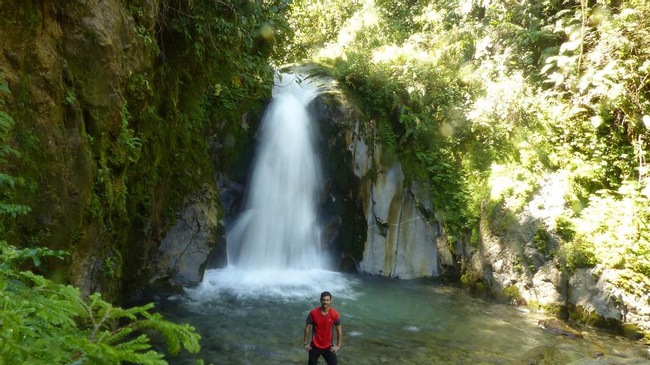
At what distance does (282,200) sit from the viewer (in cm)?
1378

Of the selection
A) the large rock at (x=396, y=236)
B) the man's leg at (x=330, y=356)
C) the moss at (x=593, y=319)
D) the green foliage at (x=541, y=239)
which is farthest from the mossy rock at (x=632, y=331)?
the man's leg at (x=330, y=356)

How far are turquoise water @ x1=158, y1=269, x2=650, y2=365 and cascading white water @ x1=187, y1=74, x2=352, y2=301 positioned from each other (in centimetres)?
79

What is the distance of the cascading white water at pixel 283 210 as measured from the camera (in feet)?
42.1

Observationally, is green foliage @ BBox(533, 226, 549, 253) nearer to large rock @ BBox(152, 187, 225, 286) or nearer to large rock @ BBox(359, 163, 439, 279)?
large rock @ BBox(359, 163, 439, 279)

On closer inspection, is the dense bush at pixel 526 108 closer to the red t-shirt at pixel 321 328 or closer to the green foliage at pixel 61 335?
the red t-shirt at pixel 321 328

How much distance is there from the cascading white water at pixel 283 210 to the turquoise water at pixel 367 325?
787mm

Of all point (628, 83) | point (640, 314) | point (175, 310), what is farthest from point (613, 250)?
point (175, 310)

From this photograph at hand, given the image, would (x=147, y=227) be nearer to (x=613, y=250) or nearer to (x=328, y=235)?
(x=328, y=235)

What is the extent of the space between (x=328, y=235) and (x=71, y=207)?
33.7ft

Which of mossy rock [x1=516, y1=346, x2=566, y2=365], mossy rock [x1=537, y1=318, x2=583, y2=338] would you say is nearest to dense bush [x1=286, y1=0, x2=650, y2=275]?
mossy rock [x1=537, y1=318, x2=583, y2=338]

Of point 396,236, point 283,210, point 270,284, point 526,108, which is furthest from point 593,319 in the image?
point 283,210

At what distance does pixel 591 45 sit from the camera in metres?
12.0

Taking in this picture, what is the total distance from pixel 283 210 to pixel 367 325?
5.90m

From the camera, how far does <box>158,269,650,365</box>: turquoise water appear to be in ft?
23.1
